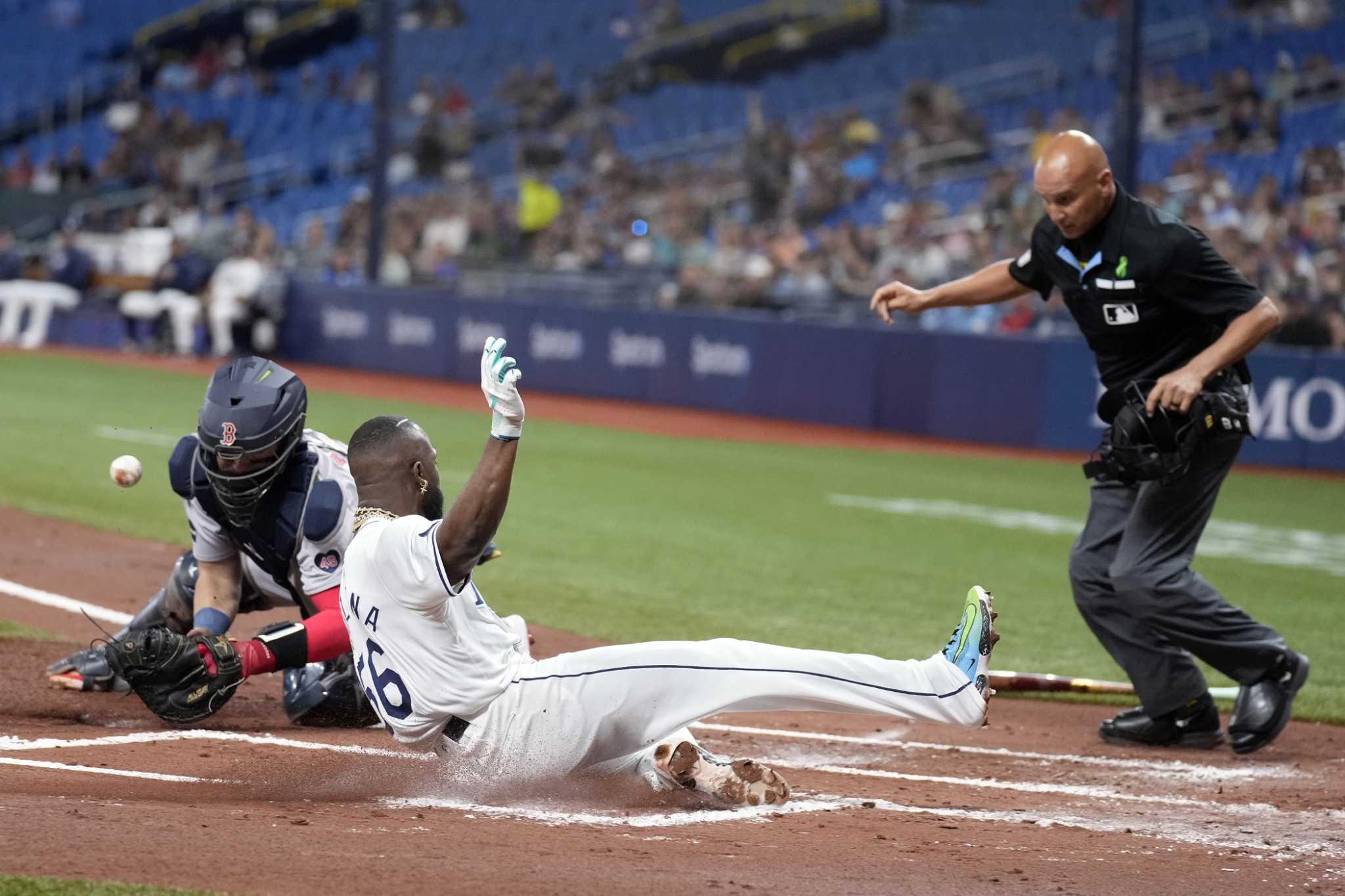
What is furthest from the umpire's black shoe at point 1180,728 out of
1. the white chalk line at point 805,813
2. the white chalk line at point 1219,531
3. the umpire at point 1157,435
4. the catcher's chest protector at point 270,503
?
the white chalk line at point 1219,531

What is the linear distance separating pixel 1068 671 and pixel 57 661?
4.32 m

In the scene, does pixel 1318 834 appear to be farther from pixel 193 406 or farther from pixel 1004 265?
pixel 193 406

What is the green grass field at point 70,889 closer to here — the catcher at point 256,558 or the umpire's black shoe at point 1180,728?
the catcher at point 256,558

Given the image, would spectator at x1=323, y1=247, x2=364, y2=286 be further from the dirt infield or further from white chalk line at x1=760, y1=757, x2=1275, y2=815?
white chalk line at x1=760, y1=757, x2=1275, y2=815

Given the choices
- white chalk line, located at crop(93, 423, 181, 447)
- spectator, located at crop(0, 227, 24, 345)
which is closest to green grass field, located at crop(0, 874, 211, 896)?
white chalk line, located at crop(93, 423, 181, 447)

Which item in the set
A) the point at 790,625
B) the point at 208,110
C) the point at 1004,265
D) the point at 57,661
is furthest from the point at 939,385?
the point at 208,110

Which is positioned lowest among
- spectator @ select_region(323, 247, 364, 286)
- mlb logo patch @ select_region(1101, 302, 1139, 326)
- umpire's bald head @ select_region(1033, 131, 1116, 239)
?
mlb logo patch @ select_region(1101, 302, 1139, 326)

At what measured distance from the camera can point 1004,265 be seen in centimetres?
640

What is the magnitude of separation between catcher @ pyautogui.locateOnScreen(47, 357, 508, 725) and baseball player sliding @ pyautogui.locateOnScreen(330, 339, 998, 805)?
1.35 feet

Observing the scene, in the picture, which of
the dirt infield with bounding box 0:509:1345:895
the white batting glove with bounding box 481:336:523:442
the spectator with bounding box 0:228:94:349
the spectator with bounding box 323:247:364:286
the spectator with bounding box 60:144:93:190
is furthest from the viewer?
the spectator with bounding box 60:144:93:190

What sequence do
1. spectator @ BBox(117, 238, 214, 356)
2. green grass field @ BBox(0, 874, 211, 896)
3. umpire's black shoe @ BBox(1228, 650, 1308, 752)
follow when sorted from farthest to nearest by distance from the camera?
spectator @ BBox(117, 238, 214, 356), umpire's black shoe @ BBox(1228, 650, 1308, 752), green grass field @ BBox(0, 874, 211, 896)

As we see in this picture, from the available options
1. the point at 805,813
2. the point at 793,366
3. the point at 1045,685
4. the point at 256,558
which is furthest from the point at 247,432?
the point at 793,366

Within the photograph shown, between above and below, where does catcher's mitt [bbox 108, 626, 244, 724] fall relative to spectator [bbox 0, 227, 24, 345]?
below

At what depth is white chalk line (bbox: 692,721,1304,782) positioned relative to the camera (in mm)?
5738
